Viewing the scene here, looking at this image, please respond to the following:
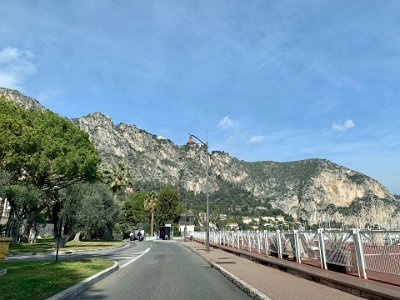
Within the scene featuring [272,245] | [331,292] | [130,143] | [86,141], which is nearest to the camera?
[331,292]

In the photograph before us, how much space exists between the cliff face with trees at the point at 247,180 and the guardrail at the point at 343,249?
130800 mm

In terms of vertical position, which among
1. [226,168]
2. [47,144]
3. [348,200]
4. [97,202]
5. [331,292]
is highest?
[226,168]

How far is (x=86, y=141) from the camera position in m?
41.2

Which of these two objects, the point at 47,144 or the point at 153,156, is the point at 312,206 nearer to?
the point at 153,156

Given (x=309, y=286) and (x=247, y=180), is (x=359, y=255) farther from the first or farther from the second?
(x=247, y=180)

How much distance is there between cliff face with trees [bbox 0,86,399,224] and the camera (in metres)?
154

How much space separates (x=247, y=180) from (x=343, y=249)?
170 meters

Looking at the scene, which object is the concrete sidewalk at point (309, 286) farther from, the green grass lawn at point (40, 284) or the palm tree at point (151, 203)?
the palm tree at point (151, 203)

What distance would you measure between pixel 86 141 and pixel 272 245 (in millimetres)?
26766

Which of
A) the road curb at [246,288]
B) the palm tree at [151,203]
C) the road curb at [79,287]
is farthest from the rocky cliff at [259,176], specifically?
the road curb at [246,288]

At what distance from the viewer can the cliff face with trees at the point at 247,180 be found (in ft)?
506

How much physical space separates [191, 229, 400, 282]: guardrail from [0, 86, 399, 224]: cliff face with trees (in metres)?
131

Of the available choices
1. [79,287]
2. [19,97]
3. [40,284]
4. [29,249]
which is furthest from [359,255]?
[19,97]

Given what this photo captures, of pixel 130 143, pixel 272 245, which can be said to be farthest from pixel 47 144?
pixel 130 143
